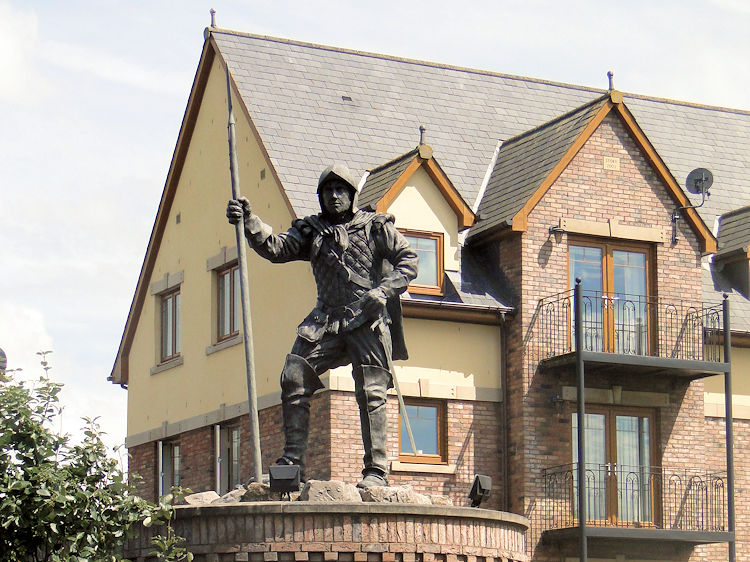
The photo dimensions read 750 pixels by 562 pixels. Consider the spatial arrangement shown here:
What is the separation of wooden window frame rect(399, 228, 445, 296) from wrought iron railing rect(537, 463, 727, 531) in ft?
10.4

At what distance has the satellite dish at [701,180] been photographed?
29.1 metres

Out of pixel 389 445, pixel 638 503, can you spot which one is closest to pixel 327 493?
pixel 389 445

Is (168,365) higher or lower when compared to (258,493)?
higher

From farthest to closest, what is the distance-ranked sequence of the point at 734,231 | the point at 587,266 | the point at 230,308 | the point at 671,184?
1. the point at 734,231
2. the point at 230,308
3. the point at 671,184
4. the point at 587,266

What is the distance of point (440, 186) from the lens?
84.4 feet

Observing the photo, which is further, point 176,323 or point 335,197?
point 176,323

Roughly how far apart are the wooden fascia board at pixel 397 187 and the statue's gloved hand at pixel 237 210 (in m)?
11.7

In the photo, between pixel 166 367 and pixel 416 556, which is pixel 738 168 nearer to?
pixel 166 367

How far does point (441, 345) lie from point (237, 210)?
12298 mm

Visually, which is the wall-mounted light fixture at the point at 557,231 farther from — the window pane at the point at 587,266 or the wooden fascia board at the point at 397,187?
the wooden fascia board at the point at 397,187

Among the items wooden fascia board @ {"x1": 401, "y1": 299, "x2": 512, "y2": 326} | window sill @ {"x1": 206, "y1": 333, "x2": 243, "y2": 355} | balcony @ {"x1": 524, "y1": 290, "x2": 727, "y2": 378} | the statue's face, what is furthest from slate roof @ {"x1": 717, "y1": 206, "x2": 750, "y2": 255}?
the statue's face

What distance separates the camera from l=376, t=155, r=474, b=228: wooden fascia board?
1001 inches

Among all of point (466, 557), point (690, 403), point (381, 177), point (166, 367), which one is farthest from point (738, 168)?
point (466, 557)

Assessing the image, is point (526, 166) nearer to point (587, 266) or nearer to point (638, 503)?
point (587, 266)
